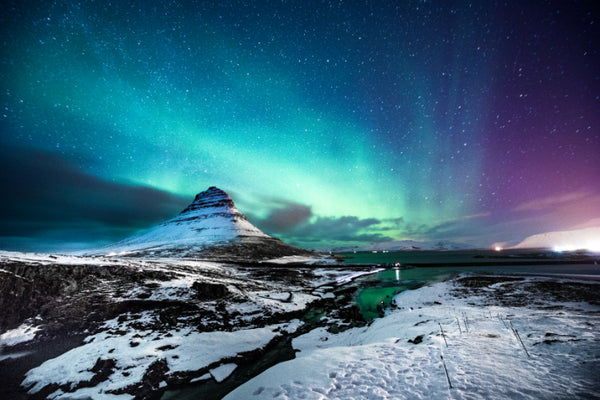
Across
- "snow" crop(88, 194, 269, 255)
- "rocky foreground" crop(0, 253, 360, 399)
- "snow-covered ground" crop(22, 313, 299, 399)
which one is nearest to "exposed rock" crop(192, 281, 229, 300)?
"rocky foreground" crop(0, 253, 360, 399)

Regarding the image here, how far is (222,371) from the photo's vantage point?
41.6 ft

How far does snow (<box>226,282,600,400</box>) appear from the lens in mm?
Result: 7277

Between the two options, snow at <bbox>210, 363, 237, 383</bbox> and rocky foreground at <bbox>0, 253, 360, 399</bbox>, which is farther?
snow at <bbox>210, 363, 237, 383</bbox>

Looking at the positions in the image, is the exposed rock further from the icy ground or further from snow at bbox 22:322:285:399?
snow at bbox 22:322:285:399

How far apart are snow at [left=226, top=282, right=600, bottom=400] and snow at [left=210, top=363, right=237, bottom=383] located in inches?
98.4

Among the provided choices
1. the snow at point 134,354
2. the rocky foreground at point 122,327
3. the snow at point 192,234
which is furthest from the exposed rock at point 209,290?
the snow at point 192,234

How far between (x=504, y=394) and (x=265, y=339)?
13.8 meters

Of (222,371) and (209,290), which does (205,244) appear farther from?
(222,371)

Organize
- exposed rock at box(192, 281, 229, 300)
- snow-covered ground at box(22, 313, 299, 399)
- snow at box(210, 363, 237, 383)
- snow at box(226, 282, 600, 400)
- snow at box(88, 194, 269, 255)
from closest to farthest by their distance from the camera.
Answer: snow at box(226, 282, 600, 400), snow-covered ground at box(22, 313, 299, 399), snow at box(210, 363, 237, 383), exposed rock at box(192, 281, 229, 300), snow at box(88, 194, 269, 255)

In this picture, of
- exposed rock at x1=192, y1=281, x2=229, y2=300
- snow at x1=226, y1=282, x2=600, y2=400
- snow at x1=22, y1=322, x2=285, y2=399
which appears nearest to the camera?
snow at x1=226, y1=282, x2=600, y2=400

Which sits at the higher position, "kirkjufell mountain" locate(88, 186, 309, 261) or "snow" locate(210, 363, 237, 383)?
"kirkjufell mountain" locate(88, 186, 309, 261)

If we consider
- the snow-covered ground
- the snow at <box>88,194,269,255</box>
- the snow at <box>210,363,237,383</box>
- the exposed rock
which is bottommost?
the snow at <box>210,363,237,383</box>

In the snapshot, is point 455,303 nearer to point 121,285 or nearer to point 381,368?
point 381,368

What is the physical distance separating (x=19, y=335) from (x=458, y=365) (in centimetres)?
2610
